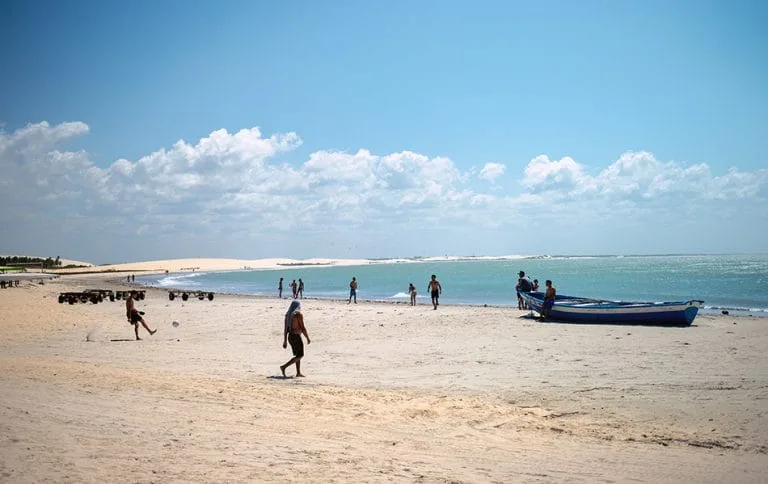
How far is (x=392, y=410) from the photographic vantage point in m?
8.18

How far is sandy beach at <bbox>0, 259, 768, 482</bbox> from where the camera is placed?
556 centimetres

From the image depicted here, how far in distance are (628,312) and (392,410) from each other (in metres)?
15.2

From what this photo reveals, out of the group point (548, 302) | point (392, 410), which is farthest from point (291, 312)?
point (548, 302)

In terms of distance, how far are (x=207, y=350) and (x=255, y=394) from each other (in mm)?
6583

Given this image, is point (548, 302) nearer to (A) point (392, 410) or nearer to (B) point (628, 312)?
(B) point (628, 312)

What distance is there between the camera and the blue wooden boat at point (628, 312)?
19.7 meters

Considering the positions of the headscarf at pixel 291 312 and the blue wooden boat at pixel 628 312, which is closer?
Result: the headscarf at pixel 291 312

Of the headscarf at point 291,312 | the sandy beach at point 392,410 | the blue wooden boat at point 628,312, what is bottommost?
the sandy beach at point 392,410

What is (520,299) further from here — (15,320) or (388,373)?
(15,320)

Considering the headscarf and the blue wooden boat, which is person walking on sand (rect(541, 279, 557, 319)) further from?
the headscarf

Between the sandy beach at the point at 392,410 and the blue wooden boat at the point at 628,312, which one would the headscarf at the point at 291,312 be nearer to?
the sandy beach at the point at 392,410

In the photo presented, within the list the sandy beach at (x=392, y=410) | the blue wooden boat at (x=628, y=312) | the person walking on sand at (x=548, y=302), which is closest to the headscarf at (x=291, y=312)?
the sandy beach at (x=392, y=410)

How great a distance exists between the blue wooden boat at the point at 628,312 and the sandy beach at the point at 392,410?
3370mm

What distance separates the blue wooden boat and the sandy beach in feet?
11.1
